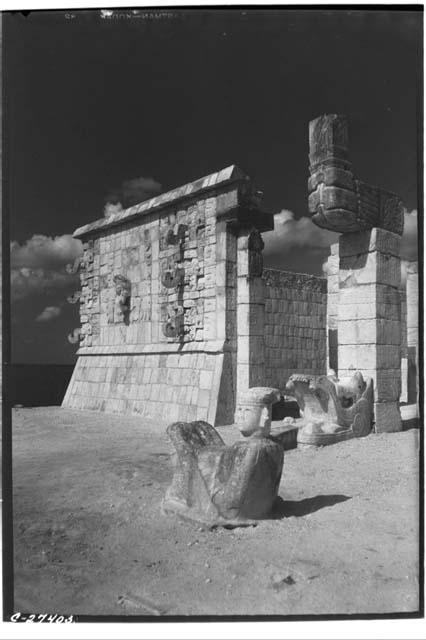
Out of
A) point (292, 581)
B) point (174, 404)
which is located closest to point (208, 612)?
point (292, 581)

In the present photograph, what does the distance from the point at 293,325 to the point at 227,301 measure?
17.0 ft

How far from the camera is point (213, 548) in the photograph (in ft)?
12.0

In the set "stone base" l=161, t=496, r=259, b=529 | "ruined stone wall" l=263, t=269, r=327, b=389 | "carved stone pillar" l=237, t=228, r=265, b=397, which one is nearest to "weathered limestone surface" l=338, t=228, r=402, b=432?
"carved stone pillar" l=237, t=228, r=265, b=397

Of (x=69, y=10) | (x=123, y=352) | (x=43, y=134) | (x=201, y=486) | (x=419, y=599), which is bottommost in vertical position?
(x=419, y=599)

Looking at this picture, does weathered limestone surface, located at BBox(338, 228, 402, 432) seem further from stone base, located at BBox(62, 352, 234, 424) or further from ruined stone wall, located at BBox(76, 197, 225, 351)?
ruined stone wall, located at BBox(76, 197, 225, 351)

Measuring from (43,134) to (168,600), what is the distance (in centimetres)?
454

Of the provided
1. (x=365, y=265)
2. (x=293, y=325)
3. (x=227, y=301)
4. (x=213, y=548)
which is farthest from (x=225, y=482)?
(x=293, y=325)

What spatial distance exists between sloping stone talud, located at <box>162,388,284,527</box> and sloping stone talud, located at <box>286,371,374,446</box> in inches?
103

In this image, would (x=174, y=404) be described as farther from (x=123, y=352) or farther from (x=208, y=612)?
(x=208, y=612)

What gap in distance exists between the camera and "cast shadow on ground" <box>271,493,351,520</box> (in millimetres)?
4305

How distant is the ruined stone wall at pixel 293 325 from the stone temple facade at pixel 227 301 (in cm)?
3

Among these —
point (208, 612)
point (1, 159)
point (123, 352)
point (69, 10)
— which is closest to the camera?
point (208, 612)

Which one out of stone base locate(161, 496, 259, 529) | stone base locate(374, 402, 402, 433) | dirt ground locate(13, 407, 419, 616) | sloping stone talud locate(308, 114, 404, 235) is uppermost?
sloping stone talud locate(308, 114, 404, 235)

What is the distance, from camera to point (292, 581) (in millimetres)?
3289
